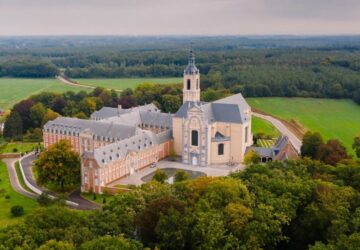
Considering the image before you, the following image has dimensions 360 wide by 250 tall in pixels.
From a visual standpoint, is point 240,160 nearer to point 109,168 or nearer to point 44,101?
point 109,168

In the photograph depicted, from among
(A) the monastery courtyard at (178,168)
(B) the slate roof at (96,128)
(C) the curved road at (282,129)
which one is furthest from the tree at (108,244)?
(C) the curved road at (282,129)

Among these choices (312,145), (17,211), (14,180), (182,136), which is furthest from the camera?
(182,136)

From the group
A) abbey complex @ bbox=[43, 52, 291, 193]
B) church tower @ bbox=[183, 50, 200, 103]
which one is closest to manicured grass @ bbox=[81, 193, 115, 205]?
abbey complex @ bbox=[43, 52, 291, 193]

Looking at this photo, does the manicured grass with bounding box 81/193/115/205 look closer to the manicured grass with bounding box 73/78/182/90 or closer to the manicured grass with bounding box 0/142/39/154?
the manicured grass with bounding box 0/142/39/154

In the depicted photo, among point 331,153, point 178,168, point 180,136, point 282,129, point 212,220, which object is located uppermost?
point 212,220

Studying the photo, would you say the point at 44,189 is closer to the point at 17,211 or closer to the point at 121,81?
the point at 17,211

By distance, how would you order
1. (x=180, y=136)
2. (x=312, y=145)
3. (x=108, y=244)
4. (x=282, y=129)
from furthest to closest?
(x=282, y=129) < (x=180, y=136) < (x=312, y=145) < (x=108, y=244)

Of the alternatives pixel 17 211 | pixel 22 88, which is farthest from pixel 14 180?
pixel 22 88

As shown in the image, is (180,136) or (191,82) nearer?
(180,136)
